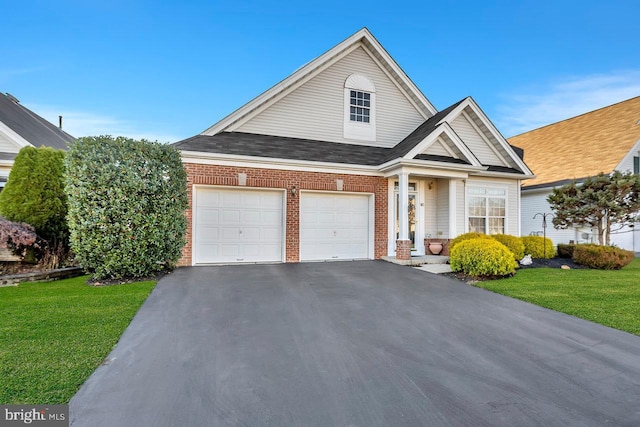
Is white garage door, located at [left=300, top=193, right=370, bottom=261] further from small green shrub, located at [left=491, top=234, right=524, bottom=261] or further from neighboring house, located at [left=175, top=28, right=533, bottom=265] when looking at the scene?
small green shrub, located at [left=491, top=234, right=524, bottom=261]

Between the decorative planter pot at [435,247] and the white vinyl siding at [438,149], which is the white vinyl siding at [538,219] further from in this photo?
the white vinyl siding at [438,149]

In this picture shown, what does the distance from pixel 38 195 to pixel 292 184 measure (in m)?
6.85

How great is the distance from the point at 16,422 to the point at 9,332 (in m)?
2.38

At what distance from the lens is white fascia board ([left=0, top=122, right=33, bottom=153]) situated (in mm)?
11435

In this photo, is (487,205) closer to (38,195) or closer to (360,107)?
(360,107)

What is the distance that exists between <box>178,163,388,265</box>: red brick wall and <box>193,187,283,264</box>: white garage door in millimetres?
297

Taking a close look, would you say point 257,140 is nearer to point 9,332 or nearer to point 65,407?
point 9,332

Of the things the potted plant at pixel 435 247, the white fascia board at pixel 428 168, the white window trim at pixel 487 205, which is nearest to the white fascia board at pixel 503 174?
the white window trim at pixel 487 205

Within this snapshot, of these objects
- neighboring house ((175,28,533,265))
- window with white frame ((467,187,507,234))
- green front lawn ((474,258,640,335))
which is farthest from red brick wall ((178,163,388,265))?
green front lawn ((474,258,640,335))

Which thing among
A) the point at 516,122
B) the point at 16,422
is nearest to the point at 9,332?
the point at 16,422

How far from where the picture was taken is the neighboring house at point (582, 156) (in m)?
14.2

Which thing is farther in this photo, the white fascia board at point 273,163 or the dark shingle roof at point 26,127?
the dark shingle roof at point 26,127

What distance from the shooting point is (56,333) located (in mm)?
3883

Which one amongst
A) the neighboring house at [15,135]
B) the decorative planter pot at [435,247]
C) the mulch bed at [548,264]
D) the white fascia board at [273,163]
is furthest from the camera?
the decorative planter pot at [435,247]
